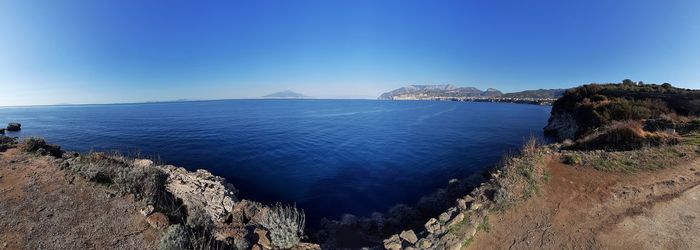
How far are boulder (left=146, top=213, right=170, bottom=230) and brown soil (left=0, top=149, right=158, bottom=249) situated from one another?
0.55 feet

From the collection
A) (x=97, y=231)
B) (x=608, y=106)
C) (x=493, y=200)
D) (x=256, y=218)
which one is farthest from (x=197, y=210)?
(x=608, y=106)

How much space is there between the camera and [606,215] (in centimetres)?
938

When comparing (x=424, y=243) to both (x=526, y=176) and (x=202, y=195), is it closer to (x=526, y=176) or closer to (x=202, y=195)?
(x=526, y=176)

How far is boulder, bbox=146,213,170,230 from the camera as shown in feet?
30.6

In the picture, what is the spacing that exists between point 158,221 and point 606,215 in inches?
574

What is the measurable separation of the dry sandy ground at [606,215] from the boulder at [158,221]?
9.60m

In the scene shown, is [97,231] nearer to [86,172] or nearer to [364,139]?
[86,172]

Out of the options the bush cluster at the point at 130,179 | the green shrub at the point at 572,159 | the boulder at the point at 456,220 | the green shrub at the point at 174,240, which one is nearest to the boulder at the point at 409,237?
the boulder at the point at 456,220

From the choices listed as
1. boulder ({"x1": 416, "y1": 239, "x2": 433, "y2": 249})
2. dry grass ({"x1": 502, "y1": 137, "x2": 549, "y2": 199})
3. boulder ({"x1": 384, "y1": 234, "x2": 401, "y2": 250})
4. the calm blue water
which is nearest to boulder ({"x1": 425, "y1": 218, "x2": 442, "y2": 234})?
boulder ({"x1": 416, "y1": 239, "x2": 433, "y2": 249})

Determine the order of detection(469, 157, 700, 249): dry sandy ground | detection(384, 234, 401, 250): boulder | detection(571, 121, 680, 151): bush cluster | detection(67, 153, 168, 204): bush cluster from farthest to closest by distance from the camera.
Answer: detection(571, 121, 680, 151): bush cluster → detection(67, 153, 168, 204): bush cluster → detection(384, 234, 401, 250): boulder → detection(469, 157, 700, 249): dry sandy ground

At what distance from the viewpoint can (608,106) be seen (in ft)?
102

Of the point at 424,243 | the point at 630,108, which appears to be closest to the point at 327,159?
the point at 424,243

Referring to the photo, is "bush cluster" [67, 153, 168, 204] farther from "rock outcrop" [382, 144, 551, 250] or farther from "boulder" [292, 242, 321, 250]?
"rock outcrop" [382, 144, 551, 250]

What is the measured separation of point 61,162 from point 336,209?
46.8 ft
